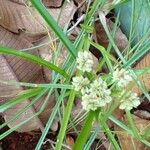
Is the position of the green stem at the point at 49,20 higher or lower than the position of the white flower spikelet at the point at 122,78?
higher

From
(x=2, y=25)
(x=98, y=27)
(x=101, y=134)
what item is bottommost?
(x=101, y=134)

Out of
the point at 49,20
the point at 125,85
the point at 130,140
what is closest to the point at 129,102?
the point at 125,85

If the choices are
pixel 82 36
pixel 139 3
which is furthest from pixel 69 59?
pixel 139 3

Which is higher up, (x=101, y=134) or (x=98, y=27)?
(x=98, y=27)

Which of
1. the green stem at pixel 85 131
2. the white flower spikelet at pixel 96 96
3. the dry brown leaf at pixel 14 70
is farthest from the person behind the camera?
the dry brown leaf at pixel 14 70

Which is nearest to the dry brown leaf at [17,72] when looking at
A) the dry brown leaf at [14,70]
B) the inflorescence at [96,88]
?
the dry brown leaf at [14,70]

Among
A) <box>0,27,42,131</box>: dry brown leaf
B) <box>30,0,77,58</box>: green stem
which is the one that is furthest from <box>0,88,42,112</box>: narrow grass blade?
<box>0,27,42,131</box>: dry brown leaf

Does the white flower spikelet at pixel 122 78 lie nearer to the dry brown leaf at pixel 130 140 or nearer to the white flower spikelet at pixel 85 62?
the white flower spikelet at pixel 85 62

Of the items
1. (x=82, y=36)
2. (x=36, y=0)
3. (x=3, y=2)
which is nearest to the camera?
(x=36, y=0)

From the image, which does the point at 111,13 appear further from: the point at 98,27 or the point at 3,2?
the point at 3,2
